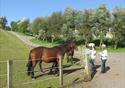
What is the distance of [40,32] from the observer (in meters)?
90.3

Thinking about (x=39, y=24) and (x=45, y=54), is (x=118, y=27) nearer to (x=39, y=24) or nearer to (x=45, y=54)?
(x=39, y=24)

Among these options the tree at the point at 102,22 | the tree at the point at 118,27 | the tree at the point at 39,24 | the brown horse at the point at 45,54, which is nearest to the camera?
the brown horse at the point at 45,54

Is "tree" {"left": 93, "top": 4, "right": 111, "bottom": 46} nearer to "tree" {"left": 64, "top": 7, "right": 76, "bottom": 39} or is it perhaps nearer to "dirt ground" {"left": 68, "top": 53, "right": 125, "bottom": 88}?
Result: "tree" {"left": 64, "top": 7, "right": 76, "bottom": 39}

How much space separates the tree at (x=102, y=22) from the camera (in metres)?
68.8

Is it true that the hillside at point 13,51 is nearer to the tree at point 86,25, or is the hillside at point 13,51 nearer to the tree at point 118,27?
the tree at point 118,27

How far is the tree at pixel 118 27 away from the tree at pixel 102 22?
2.86 meters

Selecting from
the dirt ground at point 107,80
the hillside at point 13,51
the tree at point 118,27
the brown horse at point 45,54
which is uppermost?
the tree at point 118,27

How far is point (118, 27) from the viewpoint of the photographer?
63844 millimetres

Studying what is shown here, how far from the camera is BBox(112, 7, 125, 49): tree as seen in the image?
63194 millimetres

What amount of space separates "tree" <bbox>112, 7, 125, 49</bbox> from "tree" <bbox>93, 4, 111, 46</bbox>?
2863 mm

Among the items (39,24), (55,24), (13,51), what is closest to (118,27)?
(55,24)

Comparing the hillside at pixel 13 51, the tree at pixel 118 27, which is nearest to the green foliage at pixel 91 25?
the tree at pixel 118 27

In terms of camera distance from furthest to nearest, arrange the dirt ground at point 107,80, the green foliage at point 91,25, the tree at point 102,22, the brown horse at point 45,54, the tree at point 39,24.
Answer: the tree at point 39,24
the tree at point 102,22
the green foliage at point 91,25
the brown horse at point 45,54
the dirt ground at point 107,80

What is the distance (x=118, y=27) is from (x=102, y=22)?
21.5 ft
